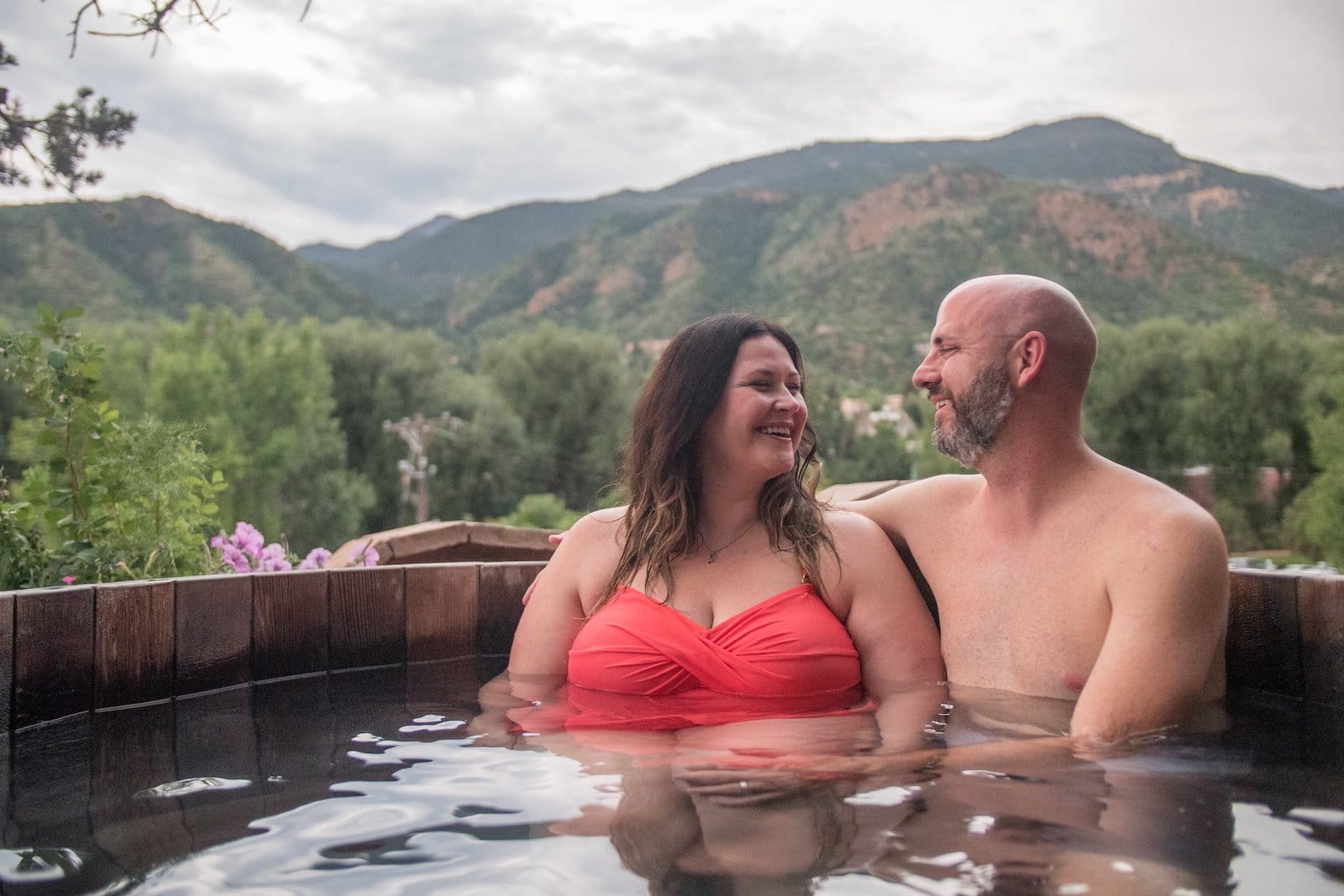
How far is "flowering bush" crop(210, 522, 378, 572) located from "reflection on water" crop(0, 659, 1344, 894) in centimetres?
110

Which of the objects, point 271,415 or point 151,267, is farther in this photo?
point 151,267

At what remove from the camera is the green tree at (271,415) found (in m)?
33.0

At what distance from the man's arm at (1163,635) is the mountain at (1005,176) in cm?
4055

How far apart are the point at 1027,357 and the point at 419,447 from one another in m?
33.5

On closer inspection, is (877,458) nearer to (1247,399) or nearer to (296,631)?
(1247,399)

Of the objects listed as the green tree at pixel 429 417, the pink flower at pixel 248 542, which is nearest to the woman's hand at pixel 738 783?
the pink flower at pixel 248 542

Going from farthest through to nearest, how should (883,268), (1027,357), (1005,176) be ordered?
(1005,176)
(883,268)
(1027,357)

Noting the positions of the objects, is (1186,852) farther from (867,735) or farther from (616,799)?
(616,799)

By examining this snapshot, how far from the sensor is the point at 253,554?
10.4ft

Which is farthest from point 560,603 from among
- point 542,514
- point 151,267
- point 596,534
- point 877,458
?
point 151,267

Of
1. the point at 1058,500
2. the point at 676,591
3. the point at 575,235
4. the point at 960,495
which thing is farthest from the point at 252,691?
the point at 575,235

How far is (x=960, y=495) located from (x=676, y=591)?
0.61 metres

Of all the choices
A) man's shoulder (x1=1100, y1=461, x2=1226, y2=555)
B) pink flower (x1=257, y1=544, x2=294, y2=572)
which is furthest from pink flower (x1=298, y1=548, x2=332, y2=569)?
man's shoulder (x1=1100, y1=461, x2=1226, y2=555)

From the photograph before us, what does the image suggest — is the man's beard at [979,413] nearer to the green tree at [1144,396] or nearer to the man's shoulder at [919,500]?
the man's shoulder at [919,500]
